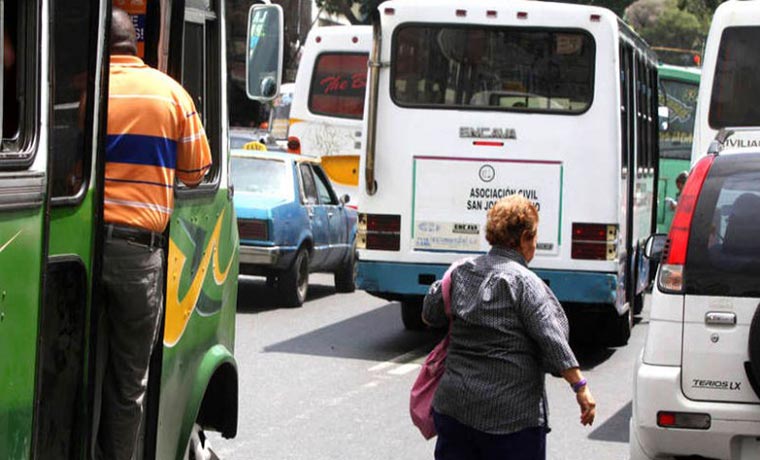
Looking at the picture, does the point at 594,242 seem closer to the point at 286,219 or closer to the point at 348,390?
the point at 348,390

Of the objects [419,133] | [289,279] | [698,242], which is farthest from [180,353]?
[289,279]

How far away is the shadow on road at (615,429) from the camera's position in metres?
9.81

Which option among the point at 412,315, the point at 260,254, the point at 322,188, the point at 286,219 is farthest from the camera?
the point at 322,188

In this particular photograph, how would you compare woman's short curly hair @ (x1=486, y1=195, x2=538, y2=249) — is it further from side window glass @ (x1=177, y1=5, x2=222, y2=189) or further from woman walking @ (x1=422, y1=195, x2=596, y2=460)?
side window glass @ (x1=177, y1=5, x2=222, y2=189)

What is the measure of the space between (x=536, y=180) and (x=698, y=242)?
6.27 meters

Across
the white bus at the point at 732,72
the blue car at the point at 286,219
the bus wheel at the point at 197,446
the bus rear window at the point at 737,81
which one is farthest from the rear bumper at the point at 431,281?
the bus wheel at the point at 197,446

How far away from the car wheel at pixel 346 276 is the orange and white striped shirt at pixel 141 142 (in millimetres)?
14120

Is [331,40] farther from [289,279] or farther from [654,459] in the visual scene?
[654,459]

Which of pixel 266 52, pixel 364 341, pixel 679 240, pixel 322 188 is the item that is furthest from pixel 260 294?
pixel 266 52

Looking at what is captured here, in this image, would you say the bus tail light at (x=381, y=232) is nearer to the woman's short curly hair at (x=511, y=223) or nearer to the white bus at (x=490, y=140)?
the white bus at (x=490, y=140)

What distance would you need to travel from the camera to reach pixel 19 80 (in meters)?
3.99

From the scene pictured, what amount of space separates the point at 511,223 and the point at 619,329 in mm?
8704

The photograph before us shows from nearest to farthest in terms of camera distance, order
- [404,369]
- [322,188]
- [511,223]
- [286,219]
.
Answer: [511,223], [404,369], [286,219], [322,188]

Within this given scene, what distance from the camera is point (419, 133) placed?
1331cm
